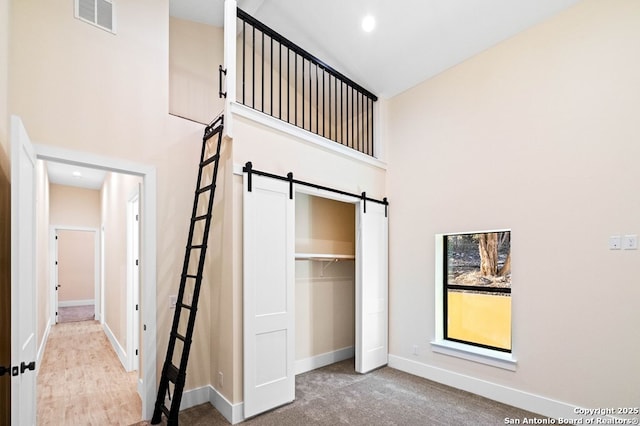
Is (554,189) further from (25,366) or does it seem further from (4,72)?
(4,72)

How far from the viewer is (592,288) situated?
9.34ft

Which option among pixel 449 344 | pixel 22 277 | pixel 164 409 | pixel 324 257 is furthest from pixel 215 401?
pixel 449 344

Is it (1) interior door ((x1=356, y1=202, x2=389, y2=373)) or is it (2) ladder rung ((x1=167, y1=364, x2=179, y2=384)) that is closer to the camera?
(2) ladder rung ((x1=167, y1=364, x2=179, y2=384))

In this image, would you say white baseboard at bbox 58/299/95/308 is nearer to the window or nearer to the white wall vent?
the white wall vent

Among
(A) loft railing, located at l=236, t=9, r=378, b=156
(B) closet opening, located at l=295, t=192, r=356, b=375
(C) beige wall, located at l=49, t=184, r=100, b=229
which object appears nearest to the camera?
(B) closet opening, located at l=295, t=192, r=356, b=375

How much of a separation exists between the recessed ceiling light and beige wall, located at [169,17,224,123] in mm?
1820

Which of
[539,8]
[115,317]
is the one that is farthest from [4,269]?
[539,8]

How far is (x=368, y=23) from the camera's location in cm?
367

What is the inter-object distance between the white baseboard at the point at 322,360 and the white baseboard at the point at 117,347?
2.23 meters

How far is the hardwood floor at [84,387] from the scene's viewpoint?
10.2ft

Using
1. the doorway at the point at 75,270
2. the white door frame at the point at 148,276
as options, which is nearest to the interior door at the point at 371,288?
the white door frame at the point at 148,276

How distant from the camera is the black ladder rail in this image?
104 inches

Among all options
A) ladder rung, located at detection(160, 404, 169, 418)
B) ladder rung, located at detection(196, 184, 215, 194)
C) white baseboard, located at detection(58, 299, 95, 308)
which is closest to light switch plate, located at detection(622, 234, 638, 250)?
ladder rung, located at detection(196, 184, 215, 194)

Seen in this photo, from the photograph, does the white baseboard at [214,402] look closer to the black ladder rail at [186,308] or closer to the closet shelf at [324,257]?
the black ladder rail at [186,308]
